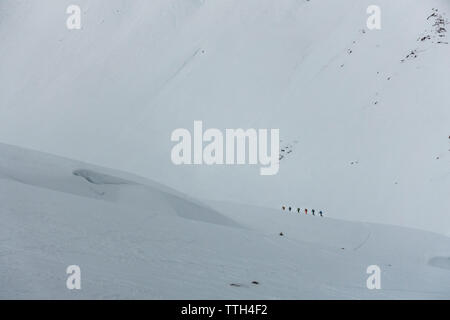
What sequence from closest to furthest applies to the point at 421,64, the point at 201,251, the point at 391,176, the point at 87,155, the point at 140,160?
the point at 201,251
the point at 391,176
the point at 421,64
the point at 140,160
the point at 87,155

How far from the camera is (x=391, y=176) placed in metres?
29.3

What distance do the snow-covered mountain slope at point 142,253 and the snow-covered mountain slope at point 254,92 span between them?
15.8 meters

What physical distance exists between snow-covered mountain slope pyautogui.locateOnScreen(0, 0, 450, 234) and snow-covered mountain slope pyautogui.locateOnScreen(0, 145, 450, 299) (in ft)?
51.9

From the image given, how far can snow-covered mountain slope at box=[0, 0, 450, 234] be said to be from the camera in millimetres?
30578

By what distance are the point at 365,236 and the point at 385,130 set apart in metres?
15.2

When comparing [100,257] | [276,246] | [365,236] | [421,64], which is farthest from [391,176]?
[100,257]

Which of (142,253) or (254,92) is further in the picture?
(254,92)

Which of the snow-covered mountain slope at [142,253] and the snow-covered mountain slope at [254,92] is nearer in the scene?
the snow-covered mountain slope at [142,253]

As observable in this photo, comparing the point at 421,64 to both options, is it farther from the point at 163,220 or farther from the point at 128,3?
the point at 128,3

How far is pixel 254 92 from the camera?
45.3 m

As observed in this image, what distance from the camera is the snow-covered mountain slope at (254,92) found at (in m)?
30.6

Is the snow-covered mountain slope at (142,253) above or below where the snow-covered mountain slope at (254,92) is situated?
below

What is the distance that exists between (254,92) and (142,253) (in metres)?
39.1

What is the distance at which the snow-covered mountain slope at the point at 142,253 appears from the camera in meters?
5.83
